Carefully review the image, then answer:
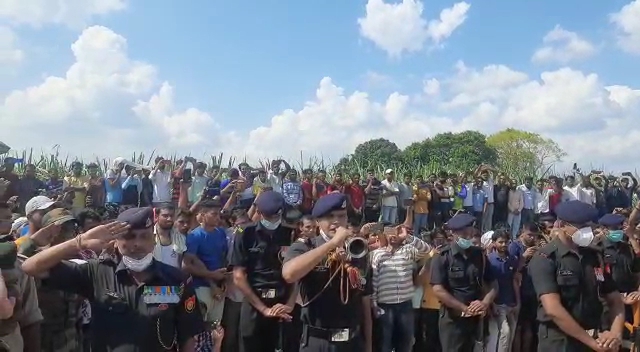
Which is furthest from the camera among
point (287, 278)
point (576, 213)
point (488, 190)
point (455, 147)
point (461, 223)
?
point (455, 147)

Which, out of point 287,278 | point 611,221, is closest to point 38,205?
point 287,278

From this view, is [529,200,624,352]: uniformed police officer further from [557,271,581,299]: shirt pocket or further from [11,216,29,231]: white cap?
[11,216,29,231]: white cap

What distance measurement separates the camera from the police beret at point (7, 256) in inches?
137

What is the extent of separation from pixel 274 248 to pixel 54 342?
7.02ft

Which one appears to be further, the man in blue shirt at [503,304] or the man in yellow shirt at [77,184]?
the man in yellow shirt at [77,184]

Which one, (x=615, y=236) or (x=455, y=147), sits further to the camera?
(x=455, y=147)

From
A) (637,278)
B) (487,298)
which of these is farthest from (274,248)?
(637,278)

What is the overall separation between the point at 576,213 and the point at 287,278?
237cm

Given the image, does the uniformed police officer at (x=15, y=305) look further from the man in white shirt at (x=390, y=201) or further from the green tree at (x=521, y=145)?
the green tree at (x=521, y=145)

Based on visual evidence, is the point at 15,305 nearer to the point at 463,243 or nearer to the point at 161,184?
the point at 463,243

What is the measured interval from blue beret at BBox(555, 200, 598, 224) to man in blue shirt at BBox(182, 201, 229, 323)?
3805 millimetres

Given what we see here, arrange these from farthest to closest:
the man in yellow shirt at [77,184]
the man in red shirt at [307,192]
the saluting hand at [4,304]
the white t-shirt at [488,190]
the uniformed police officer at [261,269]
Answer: the white t-shirt at [488,190] → the man in red shirt at [307,192] → the man in yellow shirt at [77,184] → the uniformed police officer at [261,269] → the saluting hand at [4,304]

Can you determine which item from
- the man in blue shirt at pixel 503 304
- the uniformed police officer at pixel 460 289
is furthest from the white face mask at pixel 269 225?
the man in blue shirt at pixel 503 304

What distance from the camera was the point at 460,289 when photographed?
22.8ft
